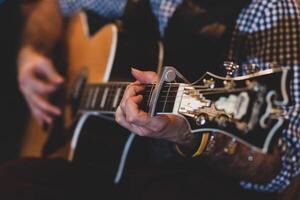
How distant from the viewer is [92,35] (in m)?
1.29

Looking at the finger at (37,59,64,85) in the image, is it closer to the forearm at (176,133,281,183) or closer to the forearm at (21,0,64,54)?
the forearm at (21,0,64,54)

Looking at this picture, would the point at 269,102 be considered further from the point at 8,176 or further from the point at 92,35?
the point at 92,35

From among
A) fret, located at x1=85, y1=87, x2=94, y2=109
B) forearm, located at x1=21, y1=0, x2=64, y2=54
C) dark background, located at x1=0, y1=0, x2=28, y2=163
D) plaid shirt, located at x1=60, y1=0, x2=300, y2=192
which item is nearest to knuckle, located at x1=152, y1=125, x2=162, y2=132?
plaid shirt, located at x1=60, y1=0, x2=300, y2=192

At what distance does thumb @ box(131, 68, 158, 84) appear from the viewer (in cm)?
65

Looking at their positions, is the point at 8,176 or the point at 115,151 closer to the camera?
the point at 8,176

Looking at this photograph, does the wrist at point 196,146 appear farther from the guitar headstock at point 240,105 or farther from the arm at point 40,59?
the arm at point 40,59

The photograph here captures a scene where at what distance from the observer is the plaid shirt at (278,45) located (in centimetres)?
89

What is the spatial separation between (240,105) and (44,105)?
68cm

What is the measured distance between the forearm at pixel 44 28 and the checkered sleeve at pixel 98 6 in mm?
68

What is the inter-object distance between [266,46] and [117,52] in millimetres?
333

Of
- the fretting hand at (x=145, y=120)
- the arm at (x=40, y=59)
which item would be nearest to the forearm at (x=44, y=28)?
the arm at (x=40, y=59)

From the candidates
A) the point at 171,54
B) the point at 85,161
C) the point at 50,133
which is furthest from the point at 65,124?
the point at 171,54

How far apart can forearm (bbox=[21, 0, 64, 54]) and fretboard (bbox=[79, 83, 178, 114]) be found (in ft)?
1.08

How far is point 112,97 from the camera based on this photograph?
2.85 feet
